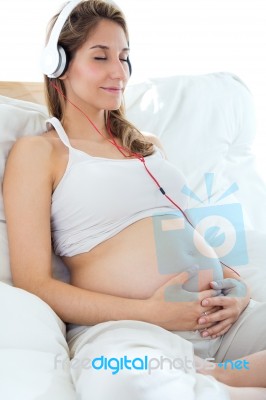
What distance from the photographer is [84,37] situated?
1397mm

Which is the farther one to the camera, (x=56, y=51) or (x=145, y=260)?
(x=56, y=51)

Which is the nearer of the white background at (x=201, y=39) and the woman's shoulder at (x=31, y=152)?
the woman's shoulder at (x=31, y=152)

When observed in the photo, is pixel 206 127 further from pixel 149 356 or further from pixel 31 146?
pixel 149 356

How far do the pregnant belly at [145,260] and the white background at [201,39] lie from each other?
1025 millimetres

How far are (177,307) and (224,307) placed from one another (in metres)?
0.11

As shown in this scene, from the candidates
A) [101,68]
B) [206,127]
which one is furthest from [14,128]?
[206,127]

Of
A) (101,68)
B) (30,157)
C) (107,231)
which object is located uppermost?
(101,68)

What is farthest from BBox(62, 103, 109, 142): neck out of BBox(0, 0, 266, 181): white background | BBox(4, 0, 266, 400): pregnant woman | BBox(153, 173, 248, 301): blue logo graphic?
BBox(0, 0, 266, 181): white background

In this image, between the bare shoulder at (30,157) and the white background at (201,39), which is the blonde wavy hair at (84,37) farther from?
the white background at (201,39)

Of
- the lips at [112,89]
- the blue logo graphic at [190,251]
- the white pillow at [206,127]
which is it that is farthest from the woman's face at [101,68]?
the white pillow at [206,127]

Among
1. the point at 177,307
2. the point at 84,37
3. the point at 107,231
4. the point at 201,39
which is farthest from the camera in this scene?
the point at 201,39

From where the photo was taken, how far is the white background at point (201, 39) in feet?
7.57

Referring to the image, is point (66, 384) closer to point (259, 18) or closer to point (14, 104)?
point (14, 104)

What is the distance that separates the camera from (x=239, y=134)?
1981mm
